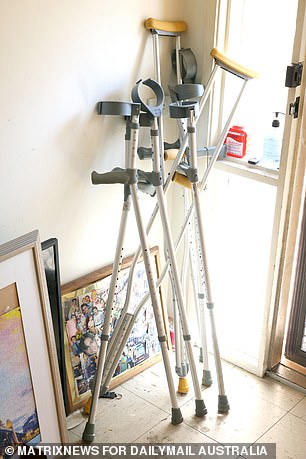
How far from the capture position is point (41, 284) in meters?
2.16

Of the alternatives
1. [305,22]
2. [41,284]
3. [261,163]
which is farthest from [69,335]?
[305,22]

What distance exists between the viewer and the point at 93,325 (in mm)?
2541

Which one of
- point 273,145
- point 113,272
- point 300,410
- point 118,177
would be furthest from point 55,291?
point 300,410

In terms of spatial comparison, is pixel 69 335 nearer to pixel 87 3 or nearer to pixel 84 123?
pixel 84 123

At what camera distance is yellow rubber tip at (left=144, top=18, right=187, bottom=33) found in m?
2.35

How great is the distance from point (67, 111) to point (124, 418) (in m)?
1.21

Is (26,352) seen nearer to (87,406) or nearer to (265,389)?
(87,406)

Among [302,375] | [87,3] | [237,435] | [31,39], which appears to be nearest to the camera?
Result: [31,39]

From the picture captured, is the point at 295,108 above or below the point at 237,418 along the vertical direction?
above

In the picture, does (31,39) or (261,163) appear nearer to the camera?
(31,39)

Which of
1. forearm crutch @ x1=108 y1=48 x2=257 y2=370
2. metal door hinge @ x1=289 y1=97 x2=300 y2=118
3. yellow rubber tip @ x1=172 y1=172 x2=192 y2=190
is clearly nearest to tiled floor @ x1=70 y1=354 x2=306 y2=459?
forearm crutch @ x1=108 y1=48 x2=257 y2=370

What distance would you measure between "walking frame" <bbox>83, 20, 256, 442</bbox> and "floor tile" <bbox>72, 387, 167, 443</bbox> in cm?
6

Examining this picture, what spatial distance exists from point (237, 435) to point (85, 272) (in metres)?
0.86

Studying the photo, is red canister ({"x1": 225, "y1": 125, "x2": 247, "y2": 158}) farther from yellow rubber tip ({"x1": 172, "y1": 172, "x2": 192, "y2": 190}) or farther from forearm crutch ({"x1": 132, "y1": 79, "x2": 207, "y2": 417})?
forearm crutch ({"x1": 132, "y1": 79, "x2": 207, "y2": 417})
